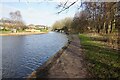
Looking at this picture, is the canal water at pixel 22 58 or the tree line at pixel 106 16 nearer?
the canal water at pixel 22 58

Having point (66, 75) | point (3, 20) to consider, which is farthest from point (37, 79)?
point (3, 20)

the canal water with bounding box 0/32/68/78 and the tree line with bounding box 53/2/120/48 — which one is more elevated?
the tree line with bounding box 53/2/120/48

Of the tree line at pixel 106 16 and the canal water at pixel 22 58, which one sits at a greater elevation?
the tree line at pixel 106 16

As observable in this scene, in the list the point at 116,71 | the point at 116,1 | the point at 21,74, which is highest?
the point at 116,1

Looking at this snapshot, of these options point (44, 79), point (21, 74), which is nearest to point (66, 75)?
point (44, 79)

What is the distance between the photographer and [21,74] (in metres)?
12.8

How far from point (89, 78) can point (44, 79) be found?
2079 mm

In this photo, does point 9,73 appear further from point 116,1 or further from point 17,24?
point 17,24

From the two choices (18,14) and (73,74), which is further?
(18,14)

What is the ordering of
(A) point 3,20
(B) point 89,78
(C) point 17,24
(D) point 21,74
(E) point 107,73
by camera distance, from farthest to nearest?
(A) point 3,20, (C) point 17,24, (D) point 21,74, (E) point 107,73, (B) point 89,78

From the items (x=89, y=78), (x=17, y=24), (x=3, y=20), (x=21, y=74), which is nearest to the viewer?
(x=89, y=78)

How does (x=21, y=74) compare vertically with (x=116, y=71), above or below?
below

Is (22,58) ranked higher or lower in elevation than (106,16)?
lower

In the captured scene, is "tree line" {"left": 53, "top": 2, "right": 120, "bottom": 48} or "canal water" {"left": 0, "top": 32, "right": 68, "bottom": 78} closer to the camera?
"canal water" {"left": 0, "top": 32, "right": 68, "bottom": 78}
